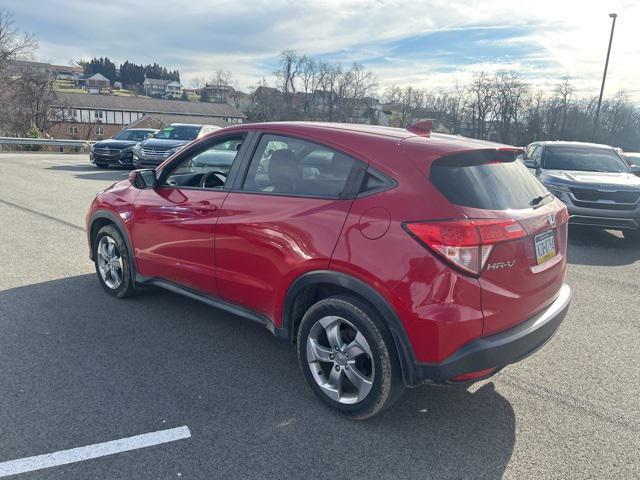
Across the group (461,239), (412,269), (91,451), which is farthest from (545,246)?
(91,451)

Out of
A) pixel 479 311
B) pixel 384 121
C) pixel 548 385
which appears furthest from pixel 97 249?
pixel 384 121

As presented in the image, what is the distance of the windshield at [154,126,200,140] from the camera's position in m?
17.3

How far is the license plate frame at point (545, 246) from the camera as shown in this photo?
2.95m

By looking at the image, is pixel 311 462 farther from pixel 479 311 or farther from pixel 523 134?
pixel 523 134

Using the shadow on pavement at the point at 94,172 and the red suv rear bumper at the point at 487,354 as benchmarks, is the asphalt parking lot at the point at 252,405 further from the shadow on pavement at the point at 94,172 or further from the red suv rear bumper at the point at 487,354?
the shadow on pavement at the point at 94,172

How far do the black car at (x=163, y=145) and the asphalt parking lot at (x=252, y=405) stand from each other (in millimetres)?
11784

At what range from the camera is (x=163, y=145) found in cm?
1634

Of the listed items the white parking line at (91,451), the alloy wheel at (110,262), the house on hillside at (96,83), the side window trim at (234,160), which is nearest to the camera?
the white parking line at (91,451)

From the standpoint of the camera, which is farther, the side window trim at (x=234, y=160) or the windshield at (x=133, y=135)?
the windshield at (x=133, y=135)

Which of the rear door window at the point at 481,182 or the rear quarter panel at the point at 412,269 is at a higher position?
the rear door window at the point at 481,182

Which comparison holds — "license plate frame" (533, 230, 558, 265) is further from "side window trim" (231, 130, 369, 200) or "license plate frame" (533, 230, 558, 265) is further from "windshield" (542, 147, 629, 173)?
"windshield" (542, 147, 629, 173)

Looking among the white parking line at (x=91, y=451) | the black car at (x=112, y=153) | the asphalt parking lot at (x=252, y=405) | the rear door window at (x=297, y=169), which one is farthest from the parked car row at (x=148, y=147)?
the white parking line at (x=91, y=451)

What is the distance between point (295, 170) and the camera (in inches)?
134

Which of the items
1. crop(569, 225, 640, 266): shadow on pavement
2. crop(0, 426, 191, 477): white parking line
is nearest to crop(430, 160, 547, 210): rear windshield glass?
crop(0, 426, 191, 477): white parking line
